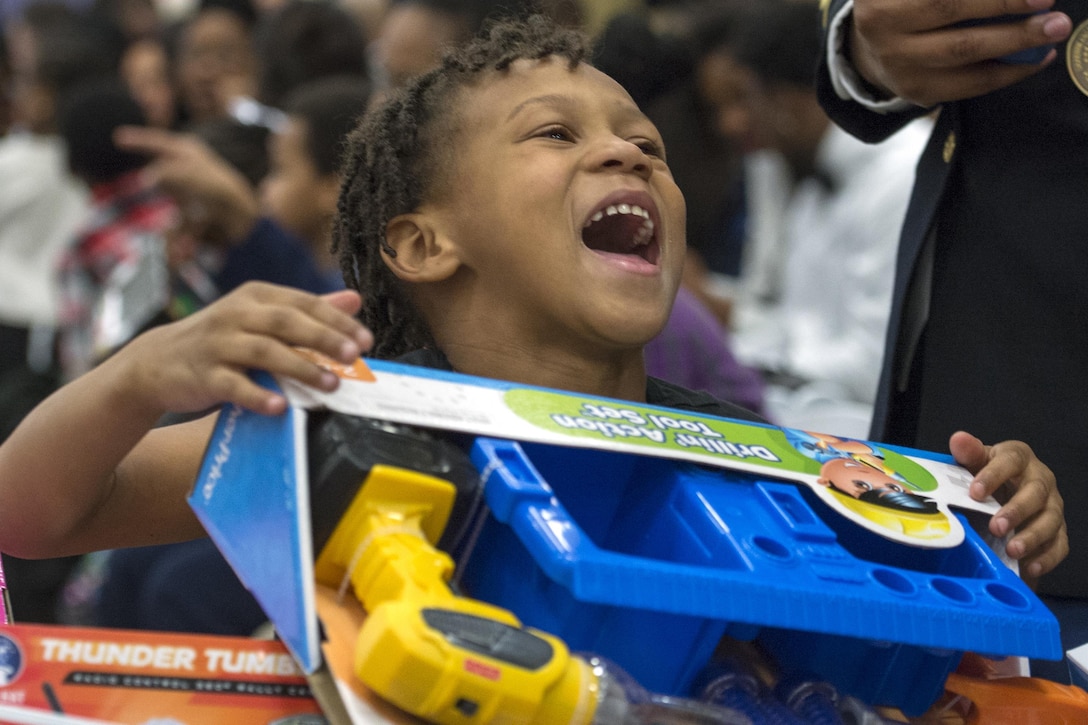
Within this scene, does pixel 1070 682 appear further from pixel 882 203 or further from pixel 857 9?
pixel 882 203

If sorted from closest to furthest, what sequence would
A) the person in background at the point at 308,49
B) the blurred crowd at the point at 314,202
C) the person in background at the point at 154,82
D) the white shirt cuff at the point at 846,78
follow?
the white shirt cuff at the point at 846,78 → the blurred crowd at the point at 314,202 → the person in background at the point at 308,49 → the person in background at the point at 154,82

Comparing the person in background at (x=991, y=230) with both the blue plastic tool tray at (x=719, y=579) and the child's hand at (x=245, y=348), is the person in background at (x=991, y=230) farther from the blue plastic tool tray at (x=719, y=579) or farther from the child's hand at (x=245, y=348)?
the child's hand at (x=245, y=348)

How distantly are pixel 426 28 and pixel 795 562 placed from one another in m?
2.31

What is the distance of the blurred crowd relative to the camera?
2.66 meters

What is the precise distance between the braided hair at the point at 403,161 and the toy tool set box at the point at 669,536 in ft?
1.41

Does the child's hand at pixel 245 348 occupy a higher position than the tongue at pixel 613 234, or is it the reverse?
the tongue at pixel 613 234

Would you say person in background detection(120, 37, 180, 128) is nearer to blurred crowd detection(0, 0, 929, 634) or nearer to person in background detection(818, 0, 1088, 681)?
blurred crowd detection(0, 0, 929, 634)

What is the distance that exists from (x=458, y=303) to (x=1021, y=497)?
63 centimetres

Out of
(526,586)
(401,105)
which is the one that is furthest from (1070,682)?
(401,105)

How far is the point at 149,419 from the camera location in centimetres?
108

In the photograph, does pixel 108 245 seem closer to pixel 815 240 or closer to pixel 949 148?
pixel 815 240

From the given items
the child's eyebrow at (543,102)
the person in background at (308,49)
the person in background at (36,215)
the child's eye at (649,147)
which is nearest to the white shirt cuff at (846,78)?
the child's eye at (649,147)

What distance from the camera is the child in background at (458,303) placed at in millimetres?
A: 1029

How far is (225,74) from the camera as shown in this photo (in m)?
4.80
